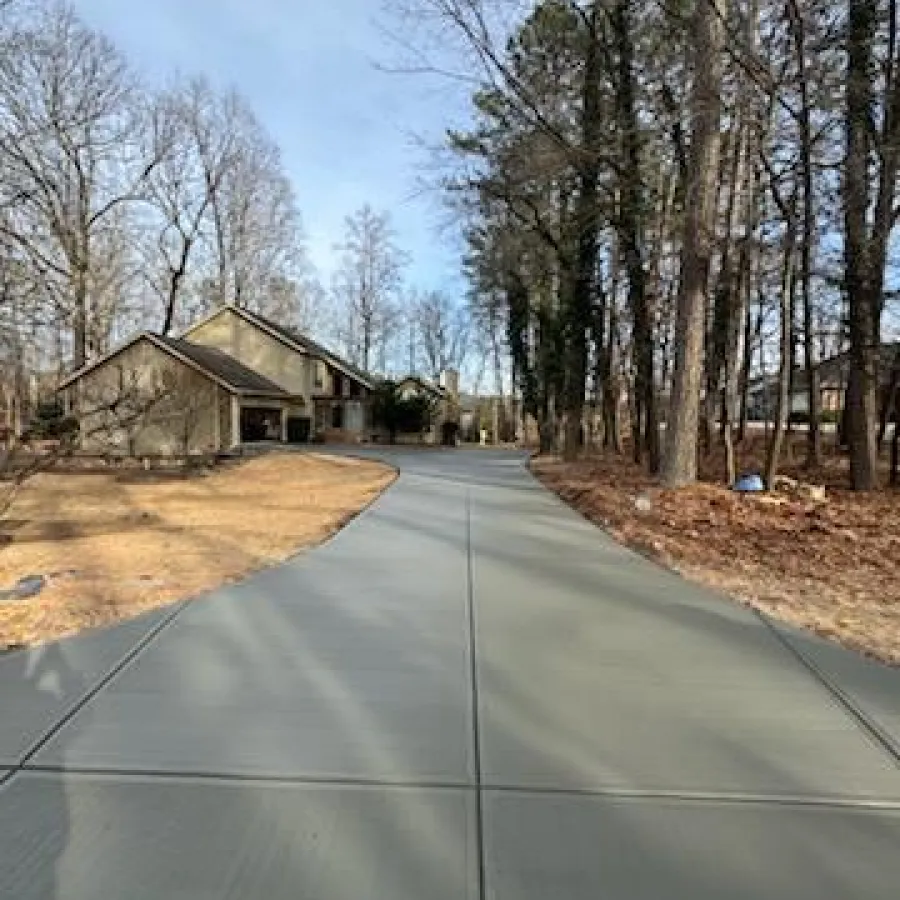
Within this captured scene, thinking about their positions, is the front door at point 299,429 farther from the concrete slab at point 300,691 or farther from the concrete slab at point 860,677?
the concrete slab at point 860,677

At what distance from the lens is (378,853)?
11.0 feet

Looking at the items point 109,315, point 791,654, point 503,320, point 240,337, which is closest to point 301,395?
point 240,337

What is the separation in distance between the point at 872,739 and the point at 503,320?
38898 millimetres

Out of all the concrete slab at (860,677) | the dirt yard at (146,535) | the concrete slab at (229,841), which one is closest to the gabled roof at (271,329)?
the dirt yard at (146,535)

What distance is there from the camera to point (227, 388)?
37781 millimetres

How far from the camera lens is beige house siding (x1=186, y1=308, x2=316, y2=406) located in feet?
176

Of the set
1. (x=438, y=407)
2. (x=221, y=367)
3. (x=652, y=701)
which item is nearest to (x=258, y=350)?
(x=438, y=407)

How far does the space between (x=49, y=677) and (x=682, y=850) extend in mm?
3452

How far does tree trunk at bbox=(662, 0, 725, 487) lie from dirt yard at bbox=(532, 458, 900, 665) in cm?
84

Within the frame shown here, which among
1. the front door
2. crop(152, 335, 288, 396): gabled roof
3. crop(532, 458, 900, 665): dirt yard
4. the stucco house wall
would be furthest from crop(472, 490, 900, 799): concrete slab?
the stucco house wall

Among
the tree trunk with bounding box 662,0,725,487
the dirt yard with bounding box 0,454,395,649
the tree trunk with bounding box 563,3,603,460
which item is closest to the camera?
the dirt yard with bounding box 0,454,395,649

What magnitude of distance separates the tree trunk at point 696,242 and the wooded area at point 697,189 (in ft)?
0.10

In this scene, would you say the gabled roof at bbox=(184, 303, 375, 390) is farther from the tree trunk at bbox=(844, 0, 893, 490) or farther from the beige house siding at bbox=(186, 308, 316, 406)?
the tree trunk at bbox=(844, 0, 893, 490)

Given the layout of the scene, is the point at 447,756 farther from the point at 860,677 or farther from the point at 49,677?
the point at 860,677
